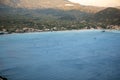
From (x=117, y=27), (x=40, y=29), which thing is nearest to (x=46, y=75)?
(x=40, y=29)

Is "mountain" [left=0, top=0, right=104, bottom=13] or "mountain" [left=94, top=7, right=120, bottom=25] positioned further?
"mountain" [left=0, top=0, right=104, bottom=13]

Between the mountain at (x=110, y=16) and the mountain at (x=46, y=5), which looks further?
the mountain at (x=46, y=5)

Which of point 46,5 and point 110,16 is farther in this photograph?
point 46,5

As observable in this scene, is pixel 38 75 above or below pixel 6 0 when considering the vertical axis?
below

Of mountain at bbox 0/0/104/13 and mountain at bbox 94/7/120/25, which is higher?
mountain at bbox 0/0/104/13

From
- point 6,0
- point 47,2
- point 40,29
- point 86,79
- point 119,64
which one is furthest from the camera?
point 47,2

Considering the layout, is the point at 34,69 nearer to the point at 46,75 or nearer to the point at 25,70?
the point at 25,70

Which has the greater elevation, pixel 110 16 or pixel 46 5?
pixel 46 5

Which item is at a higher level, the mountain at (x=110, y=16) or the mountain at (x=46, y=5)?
the mountain at (x=46, y=5)
